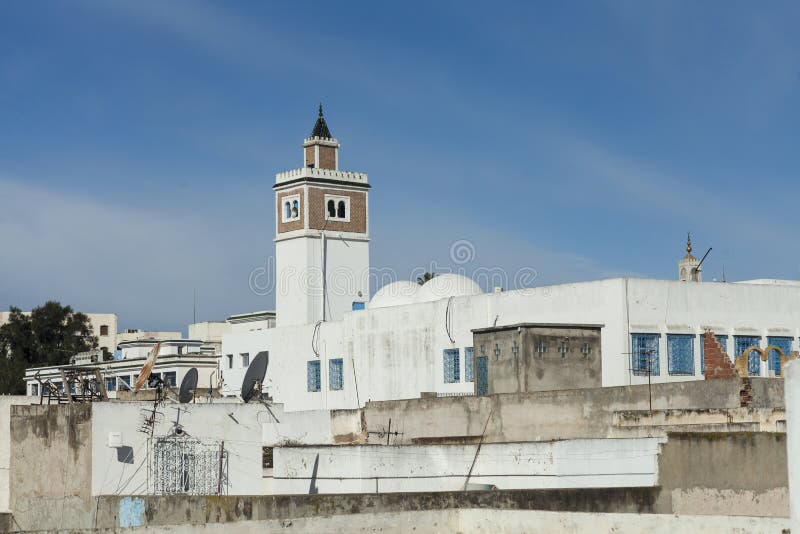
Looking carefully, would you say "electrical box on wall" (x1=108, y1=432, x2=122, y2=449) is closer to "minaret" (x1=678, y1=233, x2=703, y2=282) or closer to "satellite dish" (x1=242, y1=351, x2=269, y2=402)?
"satellite dish" (x1=242, y1=351, x2=269, y2=402)

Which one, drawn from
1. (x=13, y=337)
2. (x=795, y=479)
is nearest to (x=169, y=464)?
(x=795, y=479)

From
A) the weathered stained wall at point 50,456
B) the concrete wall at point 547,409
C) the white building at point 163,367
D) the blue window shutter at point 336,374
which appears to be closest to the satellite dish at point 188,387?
the weathered stained wall at point 50,456

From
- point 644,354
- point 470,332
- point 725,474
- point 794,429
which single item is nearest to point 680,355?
point 644,354

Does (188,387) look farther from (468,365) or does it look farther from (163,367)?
(163,367)

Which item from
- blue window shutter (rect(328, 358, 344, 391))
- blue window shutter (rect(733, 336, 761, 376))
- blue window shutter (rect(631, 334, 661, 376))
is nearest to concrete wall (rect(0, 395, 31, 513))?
blue window shutter (rect(631, 334, 661, 376))

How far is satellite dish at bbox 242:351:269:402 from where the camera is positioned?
28844 millimetres

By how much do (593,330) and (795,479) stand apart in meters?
25.7

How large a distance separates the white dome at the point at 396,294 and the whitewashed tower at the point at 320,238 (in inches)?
440

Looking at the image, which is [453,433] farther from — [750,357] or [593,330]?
[750,357]

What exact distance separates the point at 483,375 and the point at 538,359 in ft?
7.11

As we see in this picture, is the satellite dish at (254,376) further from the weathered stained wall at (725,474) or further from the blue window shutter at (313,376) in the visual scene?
the blue window shutter at (313,376)

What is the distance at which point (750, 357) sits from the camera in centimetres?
3772

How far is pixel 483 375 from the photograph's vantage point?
117 feet

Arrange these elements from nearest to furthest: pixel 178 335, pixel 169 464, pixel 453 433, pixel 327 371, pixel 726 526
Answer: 1. pixel 726 526
2. pixel 169 464
3. pixel 453 433
4. pixel 327 371
5. pixel 178 335
